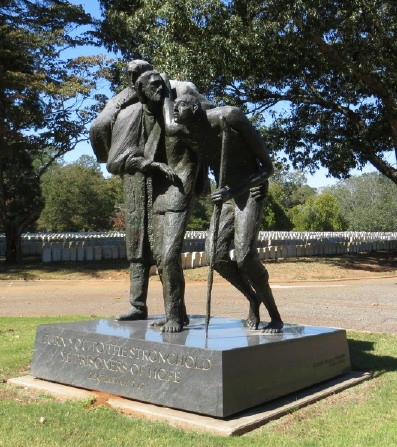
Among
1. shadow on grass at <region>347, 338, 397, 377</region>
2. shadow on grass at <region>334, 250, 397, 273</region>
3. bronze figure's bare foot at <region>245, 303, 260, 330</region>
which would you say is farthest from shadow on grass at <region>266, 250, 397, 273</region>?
bronze figure's bare foot at <region>245, 303, 260, 330</region>

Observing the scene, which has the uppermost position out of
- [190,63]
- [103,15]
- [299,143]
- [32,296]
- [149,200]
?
[103,15]

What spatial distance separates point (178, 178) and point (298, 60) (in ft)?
48.3

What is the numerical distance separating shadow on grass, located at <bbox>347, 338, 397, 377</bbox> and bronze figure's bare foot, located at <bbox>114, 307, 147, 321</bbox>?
2.32m

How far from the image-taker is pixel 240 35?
1786 centimetres

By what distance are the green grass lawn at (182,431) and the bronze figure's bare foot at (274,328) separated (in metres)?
0.78

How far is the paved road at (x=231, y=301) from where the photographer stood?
35.9 ft

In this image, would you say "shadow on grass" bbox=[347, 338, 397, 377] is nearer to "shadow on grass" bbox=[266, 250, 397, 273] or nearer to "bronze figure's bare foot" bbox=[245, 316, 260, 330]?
"bronze figure's bare foot" bbox=[245, 316, 260, 330]

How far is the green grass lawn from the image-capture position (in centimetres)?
441

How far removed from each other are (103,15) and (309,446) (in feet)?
77.4

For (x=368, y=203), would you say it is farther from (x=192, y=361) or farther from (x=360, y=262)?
(x=192, y=361)

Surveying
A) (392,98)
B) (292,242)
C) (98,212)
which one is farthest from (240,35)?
(98,212)

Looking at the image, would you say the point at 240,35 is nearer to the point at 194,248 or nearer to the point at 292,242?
the point at 194,248

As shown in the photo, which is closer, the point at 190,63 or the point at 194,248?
the point at 190,63

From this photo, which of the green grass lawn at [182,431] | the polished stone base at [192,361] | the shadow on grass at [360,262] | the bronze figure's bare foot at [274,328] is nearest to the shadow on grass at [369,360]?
the polished stone base at [192,361]
